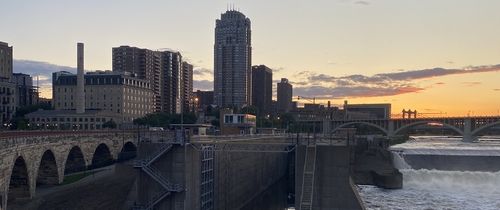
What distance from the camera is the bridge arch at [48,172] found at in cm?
5353

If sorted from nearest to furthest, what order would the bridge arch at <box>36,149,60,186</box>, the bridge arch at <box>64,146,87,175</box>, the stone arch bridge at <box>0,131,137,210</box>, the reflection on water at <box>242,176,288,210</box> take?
the stone arch bridge at <box>0,131,137,210</box> < the bridge arch at <box>36,149,60,186</box> < the reflection on water at <box>242,176,288,210</box> < the bridge arch at <box>64,146,87,175</box>

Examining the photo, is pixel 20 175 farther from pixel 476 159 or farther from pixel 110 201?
pixel 476 159

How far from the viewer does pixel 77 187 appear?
52.8 meters

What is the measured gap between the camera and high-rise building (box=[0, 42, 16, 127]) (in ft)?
375

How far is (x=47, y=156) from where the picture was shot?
52938 mm

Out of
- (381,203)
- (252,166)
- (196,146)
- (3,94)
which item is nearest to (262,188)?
(252,166)

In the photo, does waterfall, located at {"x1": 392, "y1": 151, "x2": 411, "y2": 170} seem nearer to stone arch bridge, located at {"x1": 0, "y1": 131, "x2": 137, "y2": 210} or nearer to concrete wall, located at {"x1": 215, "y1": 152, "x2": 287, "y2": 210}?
concrete wall, located at {"x1": 215, "y1": 152, "x2": 287, "y2": 210}

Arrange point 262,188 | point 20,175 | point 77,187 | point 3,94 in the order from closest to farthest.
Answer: point 20,175 < point 77,187 < point 262,188 < point 3,94

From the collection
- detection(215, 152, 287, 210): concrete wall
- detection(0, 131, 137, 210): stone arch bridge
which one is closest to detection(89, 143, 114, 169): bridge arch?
detection(0, 131, 137, 210): stone arch bridge

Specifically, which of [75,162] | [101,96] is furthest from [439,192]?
[101,96]

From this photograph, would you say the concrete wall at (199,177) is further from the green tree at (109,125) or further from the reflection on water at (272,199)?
the green tree at (109,125)

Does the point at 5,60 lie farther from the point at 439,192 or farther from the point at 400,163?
the point at 439,192

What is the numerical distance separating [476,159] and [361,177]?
2476 centimetres

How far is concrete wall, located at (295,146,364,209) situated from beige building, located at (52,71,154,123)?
110m
